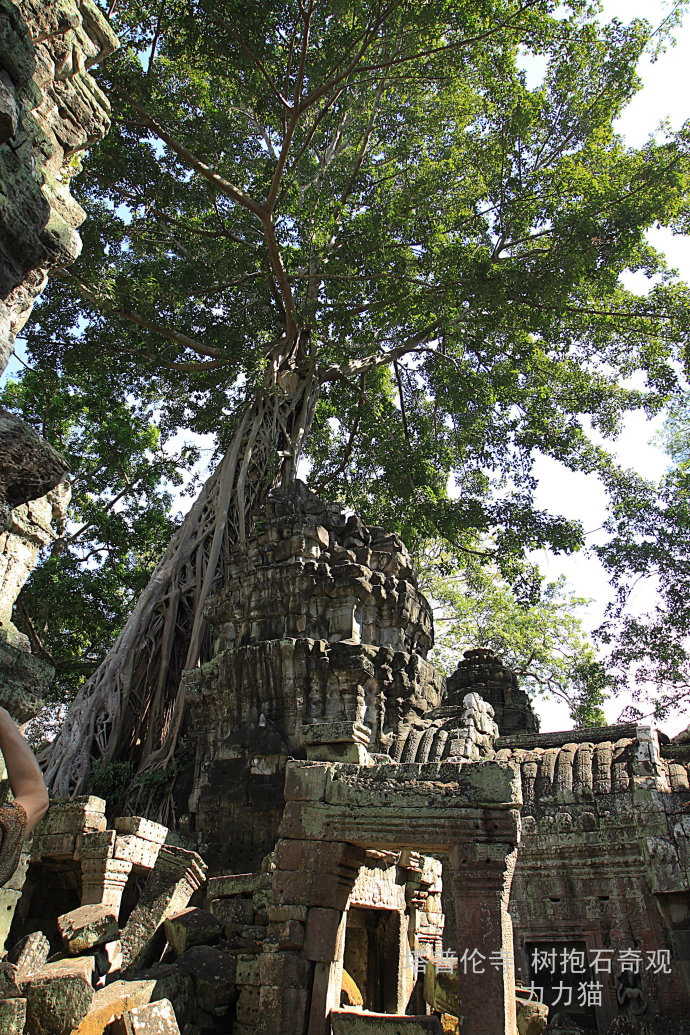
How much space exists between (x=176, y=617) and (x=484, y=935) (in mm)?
8232

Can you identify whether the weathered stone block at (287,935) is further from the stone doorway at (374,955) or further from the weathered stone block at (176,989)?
the stone doorway at (374,955)

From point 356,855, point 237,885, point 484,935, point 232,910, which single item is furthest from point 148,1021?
point 484,935

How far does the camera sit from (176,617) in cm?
1214

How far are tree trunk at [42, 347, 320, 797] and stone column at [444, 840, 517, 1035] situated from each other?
660 cm

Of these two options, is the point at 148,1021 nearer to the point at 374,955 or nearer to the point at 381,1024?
the point at 381,1024

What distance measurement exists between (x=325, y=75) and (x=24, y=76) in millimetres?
9538

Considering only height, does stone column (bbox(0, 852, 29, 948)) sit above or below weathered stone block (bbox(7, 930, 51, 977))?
above

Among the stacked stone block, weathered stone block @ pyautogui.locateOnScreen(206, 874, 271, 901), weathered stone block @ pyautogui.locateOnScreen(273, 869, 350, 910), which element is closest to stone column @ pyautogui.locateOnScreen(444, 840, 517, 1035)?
weathered stone block @ pyautogui.locateOnScreen(273, 869, 350, 910)

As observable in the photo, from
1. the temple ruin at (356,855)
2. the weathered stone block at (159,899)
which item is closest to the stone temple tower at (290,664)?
the temple ruin at (356,855)

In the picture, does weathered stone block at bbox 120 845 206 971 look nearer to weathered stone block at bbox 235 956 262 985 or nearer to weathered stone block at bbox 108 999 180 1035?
weathered stone block at bbox 235 956 262 985

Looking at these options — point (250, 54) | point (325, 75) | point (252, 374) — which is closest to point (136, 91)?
point (250, 54)

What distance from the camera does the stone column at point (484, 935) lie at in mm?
4680

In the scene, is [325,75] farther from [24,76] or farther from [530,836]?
[530,836]

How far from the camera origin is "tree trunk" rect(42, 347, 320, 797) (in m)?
10.9
